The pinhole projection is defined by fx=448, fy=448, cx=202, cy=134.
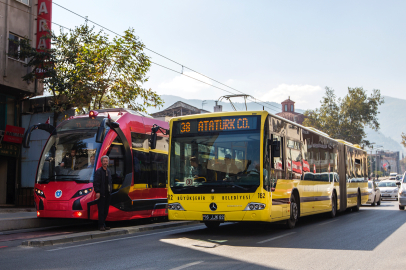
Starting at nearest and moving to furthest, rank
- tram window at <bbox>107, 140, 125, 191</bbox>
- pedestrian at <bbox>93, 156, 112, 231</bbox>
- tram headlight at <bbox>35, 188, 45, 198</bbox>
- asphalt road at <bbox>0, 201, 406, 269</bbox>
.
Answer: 1. asphalt road at <bbox>0, 201, 406, 269</bbox>
2. pedestrian at <bbox>93, 156, 112, 231</bbox>
3. tram headlight at <bbox>35, 188, 45, 198</bbox>
4. tram window at <bbox>107, 140, 125, 191</bbox>

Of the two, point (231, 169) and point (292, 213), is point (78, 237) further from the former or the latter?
point (292, 213)

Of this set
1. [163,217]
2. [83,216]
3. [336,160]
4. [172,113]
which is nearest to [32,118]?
[163,217]

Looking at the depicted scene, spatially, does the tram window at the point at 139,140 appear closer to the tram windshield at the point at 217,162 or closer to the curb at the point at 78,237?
the curb at the point at 78,237

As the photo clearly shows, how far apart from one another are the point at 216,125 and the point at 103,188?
338 centimetres

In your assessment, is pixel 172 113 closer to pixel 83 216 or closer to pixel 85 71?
pixel 85 71

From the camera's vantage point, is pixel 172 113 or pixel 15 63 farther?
pixel 172 113

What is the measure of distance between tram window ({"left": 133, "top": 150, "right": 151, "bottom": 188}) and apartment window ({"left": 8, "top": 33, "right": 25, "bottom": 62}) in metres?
10.9

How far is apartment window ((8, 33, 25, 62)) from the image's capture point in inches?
847

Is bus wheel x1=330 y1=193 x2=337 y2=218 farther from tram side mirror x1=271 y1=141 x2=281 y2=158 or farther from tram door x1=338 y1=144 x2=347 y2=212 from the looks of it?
tram side mirror x1=271 y1=141 x2=281 y2=158

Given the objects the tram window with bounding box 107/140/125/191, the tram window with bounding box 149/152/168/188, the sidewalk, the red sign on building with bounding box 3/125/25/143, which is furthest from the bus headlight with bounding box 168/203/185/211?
the red sign on building with bounding box 3/125/25/143

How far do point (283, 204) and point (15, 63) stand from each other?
16.6m

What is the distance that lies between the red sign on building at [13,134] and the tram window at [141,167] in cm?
1196

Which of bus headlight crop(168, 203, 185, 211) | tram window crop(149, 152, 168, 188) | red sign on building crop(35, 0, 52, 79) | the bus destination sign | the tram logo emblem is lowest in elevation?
bus headlight crop(168, 203, 185, 211)

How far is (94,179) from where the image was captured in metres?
11.6
